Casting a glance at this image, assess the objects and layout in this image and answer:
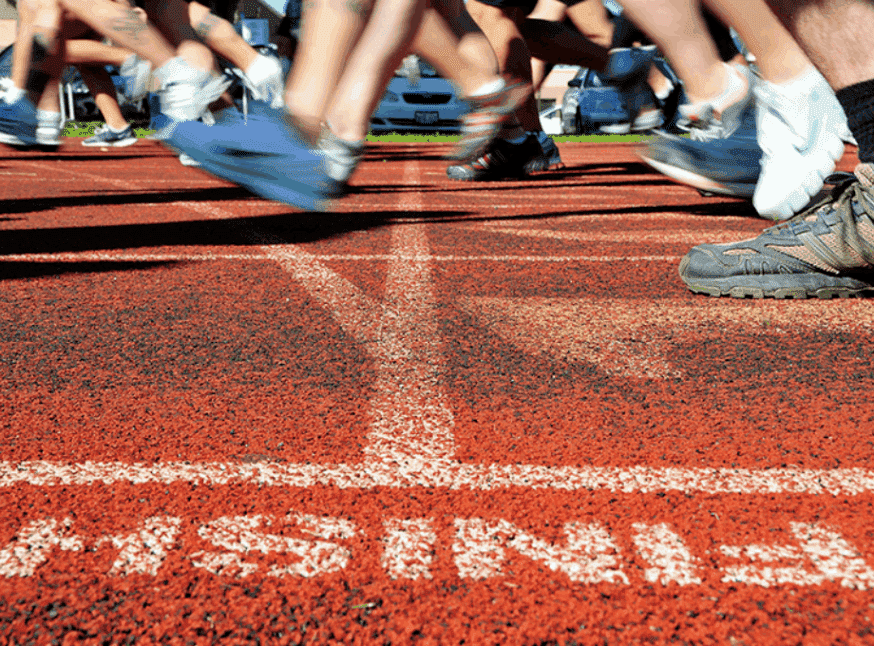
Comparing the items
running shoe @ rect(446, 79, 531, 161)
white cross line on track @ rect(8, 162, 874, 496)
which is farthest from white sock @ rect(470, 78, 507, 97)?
white cross line on track @ rect(8, 162, 874, 496)

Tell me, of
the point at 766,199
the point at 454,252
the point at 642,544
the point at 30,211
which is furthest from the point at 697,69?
the point at 30,211

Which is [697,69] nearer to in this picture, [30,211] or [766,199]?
[766,199]

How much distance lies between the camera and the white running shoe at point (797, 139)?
2553mm

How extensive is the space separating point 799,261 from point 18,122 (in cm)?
431

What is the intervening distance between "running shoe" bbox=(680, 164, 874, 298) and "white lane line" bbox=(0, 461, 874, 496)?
1208 mm

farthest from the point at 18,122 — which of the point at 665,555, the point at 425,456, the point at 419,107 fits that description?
the point at 419,107

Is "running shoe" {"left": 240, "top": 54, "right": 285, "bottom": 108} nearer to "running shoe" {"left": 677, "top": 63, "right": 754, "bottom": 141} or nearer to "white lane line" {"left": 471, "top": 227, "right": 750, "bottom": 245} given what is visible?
"white lane line" {"left": 471, "top": 227, "right": 750, "bottom": 245}

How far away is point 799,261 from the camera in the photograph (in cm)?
255

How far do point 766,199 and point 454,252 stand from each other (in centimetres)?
120

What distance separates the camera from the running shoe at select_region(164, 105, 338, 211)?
2.61 metres

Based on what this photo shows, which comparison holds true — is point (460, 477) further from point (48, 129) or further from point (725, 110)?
point (48, 129)

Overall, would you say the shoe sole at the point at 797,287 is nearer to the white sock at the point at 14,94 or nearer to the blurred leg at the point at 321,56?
the blurred leg at the point at 321,56

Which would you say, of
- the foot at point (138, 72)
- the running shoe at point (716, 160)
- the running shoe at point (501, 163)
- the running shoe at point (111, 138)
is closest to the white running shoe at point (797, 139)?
the running shoe at point (716, 160)

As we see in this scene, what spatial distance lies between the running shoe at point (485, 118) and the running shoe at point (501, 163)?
2.88 meters
